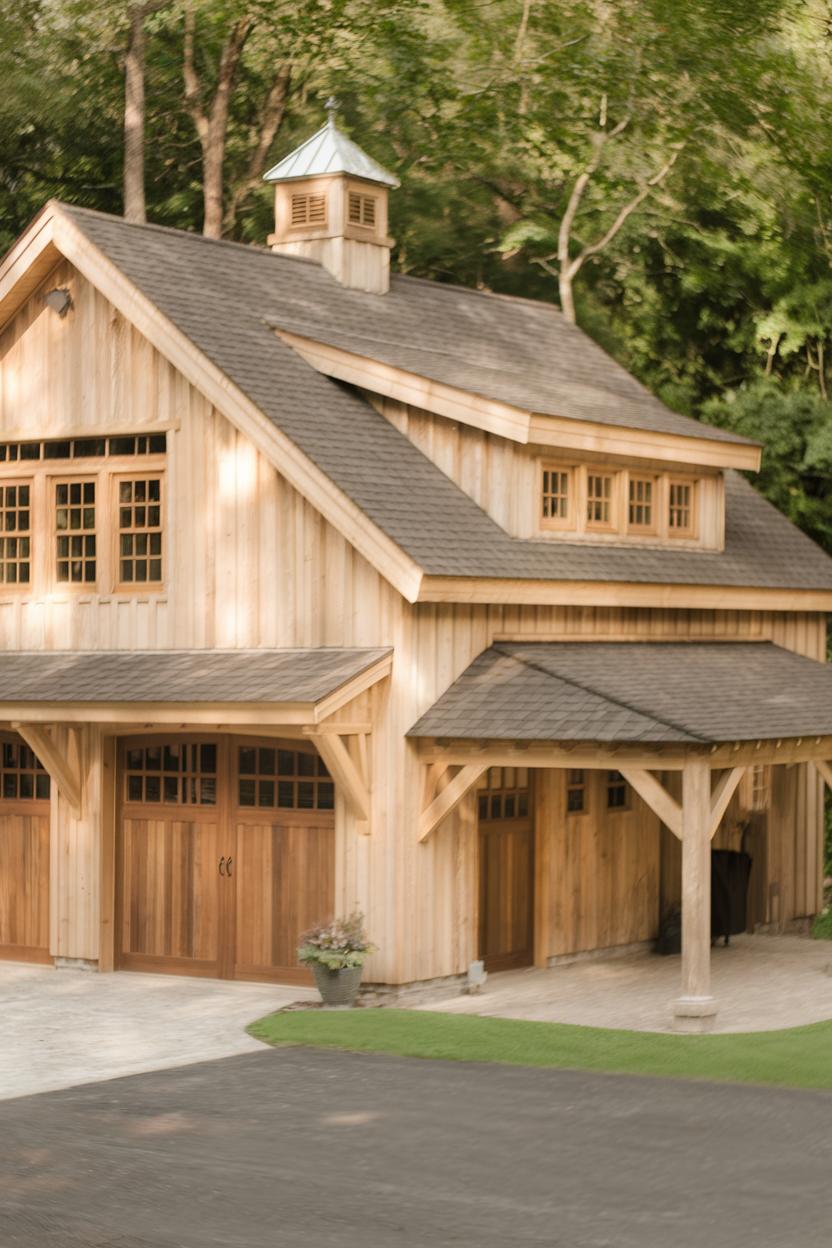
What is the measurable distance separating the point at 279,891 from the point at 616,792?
159 inches

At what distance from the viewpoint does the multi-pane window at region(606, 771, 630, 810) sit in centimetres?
2138

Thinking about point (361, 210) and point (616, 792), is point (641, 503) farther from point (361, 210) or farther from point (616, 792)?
point (361, 210)

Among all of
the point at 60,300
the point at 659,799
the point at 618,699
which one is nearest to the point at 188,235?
the point at 60,300

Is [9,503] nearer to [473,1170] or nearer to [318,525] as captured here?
[318,525]

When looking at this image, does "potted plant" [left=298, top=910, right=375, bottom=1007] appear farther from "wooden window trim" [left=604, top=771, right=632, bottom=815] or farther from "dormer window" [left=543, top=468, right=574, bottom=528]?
"dormer window" [left=543, top=468, right=574, bottom=528]

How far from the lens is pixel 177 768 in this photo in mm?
20312

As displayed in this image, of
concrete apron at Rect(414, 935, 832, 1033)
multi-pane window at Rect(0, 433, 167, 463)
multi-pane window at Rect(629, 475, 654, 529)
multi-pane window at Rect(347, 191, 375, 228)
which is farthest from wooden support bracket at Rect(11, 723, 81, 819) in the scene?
→ multi-pane window at Rect(347, 191, 375, 228)

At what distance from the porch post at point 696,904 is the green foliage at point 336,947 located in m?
2.84

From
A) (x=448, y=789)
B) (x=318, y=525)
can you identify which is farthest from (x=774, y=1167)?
(x=318, y=525)

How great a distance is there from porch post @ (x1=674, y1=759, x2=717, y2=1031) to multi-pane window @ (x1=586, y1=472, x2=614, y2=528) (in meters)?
4.83

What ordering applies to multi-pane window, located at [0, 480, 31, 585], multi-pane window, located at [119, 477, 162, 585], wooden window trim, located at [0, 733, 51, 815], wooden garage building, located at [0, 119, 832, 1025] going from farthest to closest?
multi-pane window, located at [0, 480, 31, 585]
wooden window trim, located at [0, 733, 51, 815]
multi-pane window, located at [119, 477, 162, 585]
wooden garage building, located at [0, 119, 832, 1025]

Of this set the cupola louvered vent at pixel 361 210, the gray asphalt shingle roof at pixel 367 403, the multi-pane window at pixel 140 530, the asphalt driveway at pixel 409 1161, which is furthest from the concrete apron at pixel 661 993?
the cupola louvered vent at pixel 361 210

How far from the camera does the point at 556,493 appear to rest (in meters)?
20.8

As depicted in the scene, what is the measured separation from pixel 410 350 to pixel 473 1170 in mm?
12148
